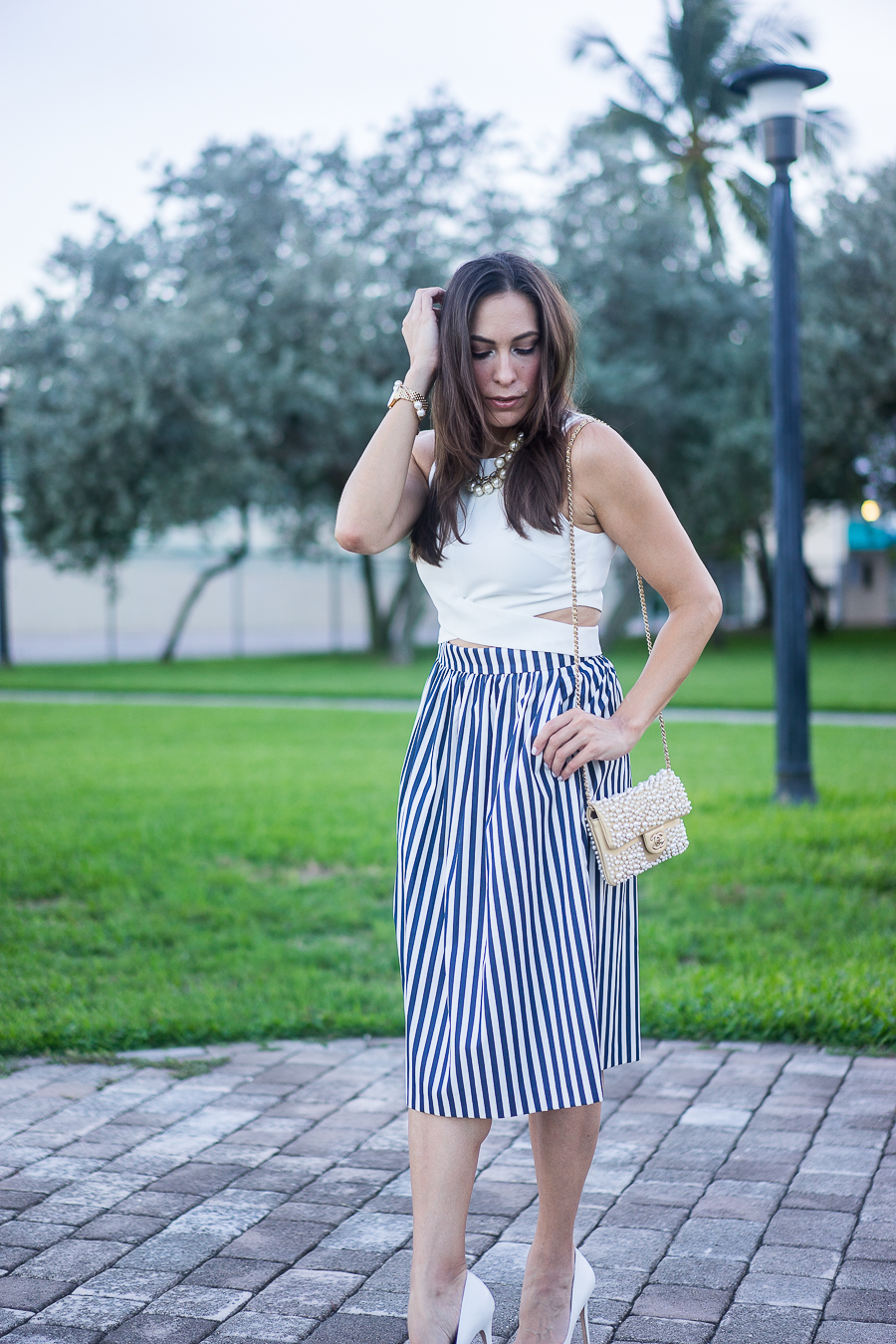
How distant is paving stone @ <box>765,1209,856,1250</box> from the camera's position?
2654 millimetres

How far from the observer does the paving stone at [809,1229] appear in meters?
2.65

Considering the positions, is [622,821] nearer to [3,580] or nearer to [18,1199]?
[18,1199]

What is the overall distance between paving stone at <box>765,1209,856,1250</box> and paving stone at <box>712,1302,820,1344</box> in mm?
283

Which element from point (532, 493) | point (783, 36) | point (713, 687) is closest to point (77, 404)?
point (713, 687)

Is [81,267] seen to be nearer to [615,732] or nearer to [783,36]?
[783,36]

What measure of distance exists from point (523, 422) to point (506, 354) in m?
0.11

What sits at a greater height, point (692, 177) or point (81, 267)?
point (692, 177)

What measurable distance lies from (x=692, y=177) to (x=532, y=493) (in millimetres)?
23678

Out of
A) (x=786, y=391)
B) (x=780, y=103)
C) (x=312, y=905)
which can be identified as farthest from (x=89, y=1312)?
(x=780, y=103)


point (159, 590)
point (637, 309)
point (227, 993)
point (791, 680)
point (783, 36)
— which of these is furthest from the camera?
point (159, 590)

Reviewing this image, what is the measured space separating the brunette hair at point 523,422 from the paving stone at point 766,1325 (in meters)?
1.43

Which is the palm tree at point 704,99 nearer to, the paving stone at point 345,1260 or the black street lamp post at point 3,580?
the black street lamp post at point 3,580

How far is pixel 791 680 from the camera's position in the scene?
288 inches

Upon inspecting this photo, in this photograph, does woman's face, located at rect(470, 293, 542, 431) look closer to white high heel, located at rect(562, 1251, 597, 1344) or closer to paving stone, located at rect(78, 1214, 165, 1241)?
white high heel, located at rect(562, 1251, 597, 1344)
